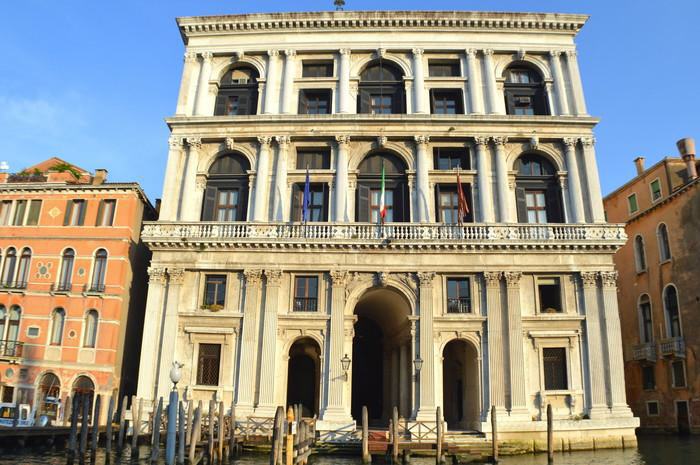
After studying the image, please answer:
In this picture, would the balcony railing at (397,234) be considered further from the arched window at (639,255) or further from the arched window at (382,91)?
the arched window at (639,255)

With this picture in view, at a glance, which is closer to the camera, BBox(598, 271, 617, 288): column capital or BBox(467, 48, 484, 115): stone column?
BBox(598, 271, 617, 288): column capital

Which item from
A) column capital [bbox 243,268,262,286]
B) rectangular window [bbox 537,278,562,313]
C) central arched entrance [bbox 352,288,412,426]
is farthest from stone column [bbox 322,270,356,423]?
rectangular window [bbox 537,278,562,313]

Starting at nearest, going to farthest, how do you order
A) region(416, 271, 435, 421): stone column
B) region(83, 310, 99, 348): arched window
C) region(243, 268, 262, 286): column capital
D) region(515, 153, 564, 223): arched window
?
region(416, 271, 435, 421): stone column
region(243, 268, 262, 286): column capital
region(83, 310, 99, 348): arched window
region(515, 153, 564, 223): arched window

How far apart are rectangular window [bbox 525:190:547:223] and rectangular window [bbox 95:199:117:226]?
2170cm

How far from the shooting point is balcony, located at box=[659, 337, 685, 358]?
1259 inches

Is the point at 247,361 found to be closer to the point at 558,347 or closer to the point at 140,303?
the point at 140,303

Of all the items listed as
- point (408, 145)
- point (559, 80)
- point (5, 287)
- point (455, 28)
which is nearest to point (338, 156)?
point (408, 145)

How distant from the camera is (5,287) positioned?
2978cm

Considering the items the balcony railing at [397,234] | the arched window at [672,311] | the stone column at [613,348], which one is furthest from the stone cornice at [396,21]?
the arched window at [672,311]

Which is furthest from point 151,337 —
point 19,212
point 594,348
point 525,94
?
point 525,94

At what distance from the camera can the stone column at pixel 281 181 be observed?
2888 cm

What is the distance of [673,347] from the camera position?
3244cm

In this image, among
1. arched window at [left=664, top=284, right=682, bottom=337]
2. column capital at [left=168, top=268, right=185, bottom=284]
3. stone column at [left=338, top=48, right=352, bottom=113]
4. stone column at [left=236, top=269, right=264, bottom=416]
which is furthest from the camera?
arched window at [left=664, top=284, right=682, bottom=337]

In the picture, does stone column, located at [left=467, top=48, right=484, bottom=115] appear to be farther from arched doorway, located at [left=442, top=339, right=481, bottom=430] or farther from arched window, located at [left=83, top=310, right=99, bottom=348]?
arched window, located at [left=83, top=310, right=99, bottom=348]
